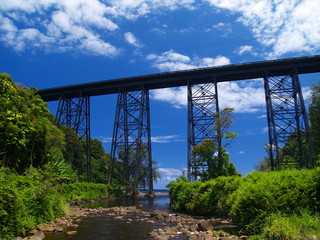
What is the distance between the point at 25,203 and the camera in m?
7.62

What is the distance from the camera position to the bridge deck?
23.1 meters

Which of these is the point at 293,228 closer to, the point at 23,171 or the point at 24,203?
the point at 24,203

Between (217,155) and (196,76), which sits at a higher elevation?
(196,76)

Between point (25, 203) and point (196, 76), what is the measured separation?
21.1 metres

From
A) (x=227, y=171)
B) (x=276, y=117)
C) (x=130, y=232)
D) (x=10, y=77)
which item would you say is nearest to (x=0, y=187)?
(x=130, y=232)

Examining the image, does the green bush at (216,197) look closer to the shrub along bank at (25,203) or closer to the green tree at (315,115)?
the shrub along bank at (25,203)

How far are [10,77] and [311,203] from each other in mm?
16955

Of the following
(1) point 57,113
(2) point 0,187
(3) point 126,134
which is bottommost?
(2) point 0,187

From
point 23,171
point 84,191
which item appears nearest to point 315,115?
point 84,191

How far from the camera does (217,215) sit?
10.7 m

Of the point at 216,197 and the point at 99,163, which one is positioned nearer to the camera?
the point at 216,197

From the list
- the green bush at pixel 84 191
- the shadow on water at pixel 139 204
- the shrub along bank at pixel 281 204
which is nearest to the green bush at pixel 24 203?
the shrub along bank at pixel 281 204

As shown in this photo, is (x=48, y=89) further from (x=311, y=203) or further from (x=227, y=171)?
(x=311, y=203)

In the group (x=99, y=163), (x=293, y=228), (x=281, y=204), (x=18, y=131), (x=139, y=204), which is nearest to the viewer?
(x=293, y=228)
